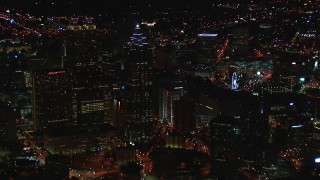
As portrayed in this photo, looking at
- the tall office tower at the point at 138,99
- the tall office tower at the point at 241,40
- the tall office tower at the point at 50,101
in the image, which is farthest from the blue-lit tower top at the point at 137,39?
the tall office tower at the point at 241,40

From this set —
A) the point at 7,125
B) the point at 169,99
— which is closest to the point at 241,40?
the point at 169,99

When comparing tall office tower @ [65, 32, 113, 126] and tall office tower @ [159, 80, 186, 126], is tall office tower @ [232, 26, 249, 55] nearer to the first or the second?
tall office tower @ [159, 80, 186, 126]

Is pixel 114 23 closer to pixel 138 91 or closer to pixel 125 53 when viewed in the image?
pixel 125 53

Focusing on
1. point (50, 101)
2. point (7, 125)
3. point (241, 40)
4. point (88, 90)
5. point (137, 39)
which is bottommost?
point (7, 125)

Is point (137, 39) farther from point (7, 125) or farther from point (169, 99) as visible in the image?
point (7, 125)

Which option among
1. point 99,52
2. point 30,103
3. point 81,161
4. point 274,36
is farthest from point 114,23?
point 81,161

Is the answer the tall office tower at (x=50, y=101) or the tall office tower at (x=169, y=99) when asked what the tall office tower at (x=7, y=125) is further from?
the tall office tower at (x=169, y=99)
